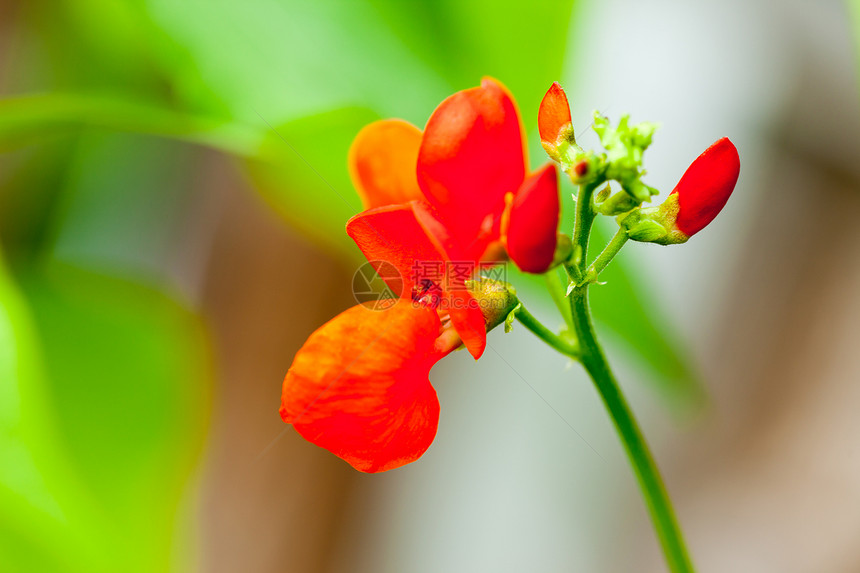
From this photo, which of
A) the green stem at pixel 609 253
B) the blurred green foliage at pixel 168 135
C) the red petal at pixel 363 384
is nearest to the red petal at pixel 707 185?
the green stem at pixel 609 253

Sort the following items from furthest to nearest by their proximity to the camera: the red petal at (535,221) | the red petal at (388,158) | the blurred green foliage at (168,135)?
1. the blurred green foliage at (168,135)
2. the red petal at (388,158)
3. the red petal at (535,221)

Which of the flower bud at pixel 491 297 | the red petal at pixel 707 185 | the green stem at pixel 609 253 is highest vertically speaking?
the flower bud at pixel 491 297

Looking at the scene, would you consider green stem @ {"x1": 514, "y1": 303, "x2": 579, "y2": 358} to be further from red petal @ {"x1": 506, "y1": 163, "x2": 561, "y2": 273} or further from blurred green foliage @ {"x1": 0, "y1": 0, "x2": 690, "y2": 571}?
blurred green foliage @ {"x1": 0, "y1": 0, "x2": 690, "y2": 571}

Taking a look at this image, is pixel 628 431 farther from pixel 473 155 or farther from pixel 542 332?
pixel 473 155

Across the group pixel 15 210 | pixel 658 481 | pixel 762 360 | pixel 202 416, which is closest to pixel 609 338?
pixel 658 481

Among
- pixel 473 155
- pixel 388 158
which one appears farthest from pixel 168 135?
pixel 473 155

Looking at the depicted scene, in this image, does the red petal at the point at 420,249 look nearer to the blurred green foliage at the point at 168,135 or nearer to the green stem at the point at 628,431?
the green stem at the point at 628,431

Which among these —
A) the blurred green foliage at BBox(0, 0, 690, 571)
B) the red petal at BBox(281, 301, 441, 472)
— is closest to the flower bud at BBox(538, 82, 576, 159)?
the red petal at BBox(281, 301, 441, 472)
